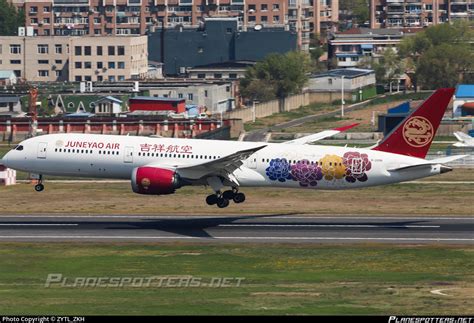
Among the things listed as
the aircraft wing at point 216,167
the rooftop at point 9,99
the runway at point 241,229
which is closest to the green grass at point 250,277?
the runway at point 241,229

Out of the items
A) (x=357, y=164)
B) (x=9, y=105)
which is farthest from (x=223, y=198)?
(x=9, y=105)

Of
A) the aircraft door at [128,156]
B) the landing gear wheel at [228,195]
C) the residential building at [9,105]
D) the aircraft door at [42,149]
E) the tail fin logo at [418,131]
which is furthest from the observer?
the residential building at [9,105]

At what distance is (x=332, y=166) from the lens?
86500 mm

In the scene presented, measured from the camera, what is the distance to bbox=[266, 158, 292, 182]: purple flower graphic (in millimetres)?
86938

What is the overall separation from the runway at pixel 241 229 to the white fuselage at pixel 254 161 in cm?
310

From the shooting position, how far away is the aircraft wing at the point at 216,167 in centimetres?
8344

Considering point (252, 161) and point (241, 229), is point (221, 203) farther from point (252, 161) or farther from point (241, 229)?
point (241, 229)

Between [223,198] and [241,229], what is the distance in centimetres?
607

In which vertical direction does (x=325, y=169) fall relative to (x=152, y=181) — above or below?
above

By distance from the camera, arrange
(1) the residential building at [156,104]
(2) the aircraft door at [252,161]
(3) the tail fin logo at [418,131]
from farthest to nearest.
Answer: (1) the residential building at [156,104] < (2) the aircraft door at [252,161] < (3) the tail fin logo at [418,131]

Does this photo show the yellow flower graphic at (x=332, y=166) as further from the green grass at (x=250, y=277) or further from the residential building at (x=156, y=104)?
the residential building at (x=156, y=104)

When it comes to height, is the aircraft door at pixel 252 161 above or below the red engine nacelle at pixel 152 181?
above

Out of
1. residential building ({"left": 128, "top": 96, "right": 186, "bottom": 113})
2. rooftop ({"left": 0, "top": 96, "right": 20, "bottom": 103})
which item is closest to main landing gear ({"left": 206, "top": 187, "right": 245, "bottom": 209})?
residential building ({"left": 128, "top": 96, "right": 186, "bottom": 113})

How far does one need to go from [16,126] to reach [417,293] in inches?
4233
